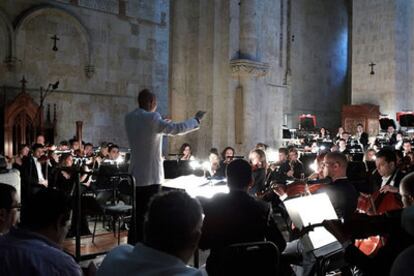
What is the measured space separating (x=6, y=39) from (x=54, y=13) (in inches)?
52.4

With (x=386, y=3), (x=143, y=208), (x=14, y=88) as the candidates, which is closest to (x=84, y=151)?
(x=14, y=88)

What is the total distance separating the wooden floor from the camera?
547 cm

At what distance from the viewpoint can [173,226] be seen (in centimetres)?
174

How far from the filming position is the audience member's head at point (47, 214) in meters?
2.30

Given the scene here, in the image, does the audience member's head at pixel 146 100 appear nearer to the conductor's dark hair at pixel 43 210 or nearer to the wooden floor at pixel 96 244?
the wooden floor at pixel 96 244

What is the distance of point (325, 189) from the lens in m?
4.37

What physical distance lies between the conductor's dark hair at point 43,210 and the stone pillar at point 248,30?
9969 millimetres

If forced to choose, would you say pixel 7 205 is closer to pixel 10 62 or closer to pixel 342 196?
pixel 342 196

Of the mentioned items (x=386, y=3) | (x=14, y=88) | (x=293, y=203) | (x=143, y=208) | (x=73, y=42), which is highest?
(x=386, y=3)

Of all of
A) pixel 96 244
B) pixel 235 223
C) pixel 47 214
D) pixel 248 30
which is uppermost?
pixel 248 30

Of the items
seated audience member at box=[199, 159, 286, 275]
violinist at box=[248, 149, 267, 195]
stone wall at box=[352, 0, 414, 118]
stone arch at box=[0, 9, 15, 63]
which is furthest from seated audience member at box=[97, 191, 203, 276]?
stone wall at box=[352, 0, 414, 118]

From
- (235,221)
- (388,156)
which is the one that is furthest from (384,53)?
(235,221)

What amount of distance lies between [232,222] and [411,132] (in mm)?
14160

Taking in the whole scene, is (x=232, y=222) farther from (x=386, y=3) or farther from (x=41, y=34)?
(x=386, y=3)
